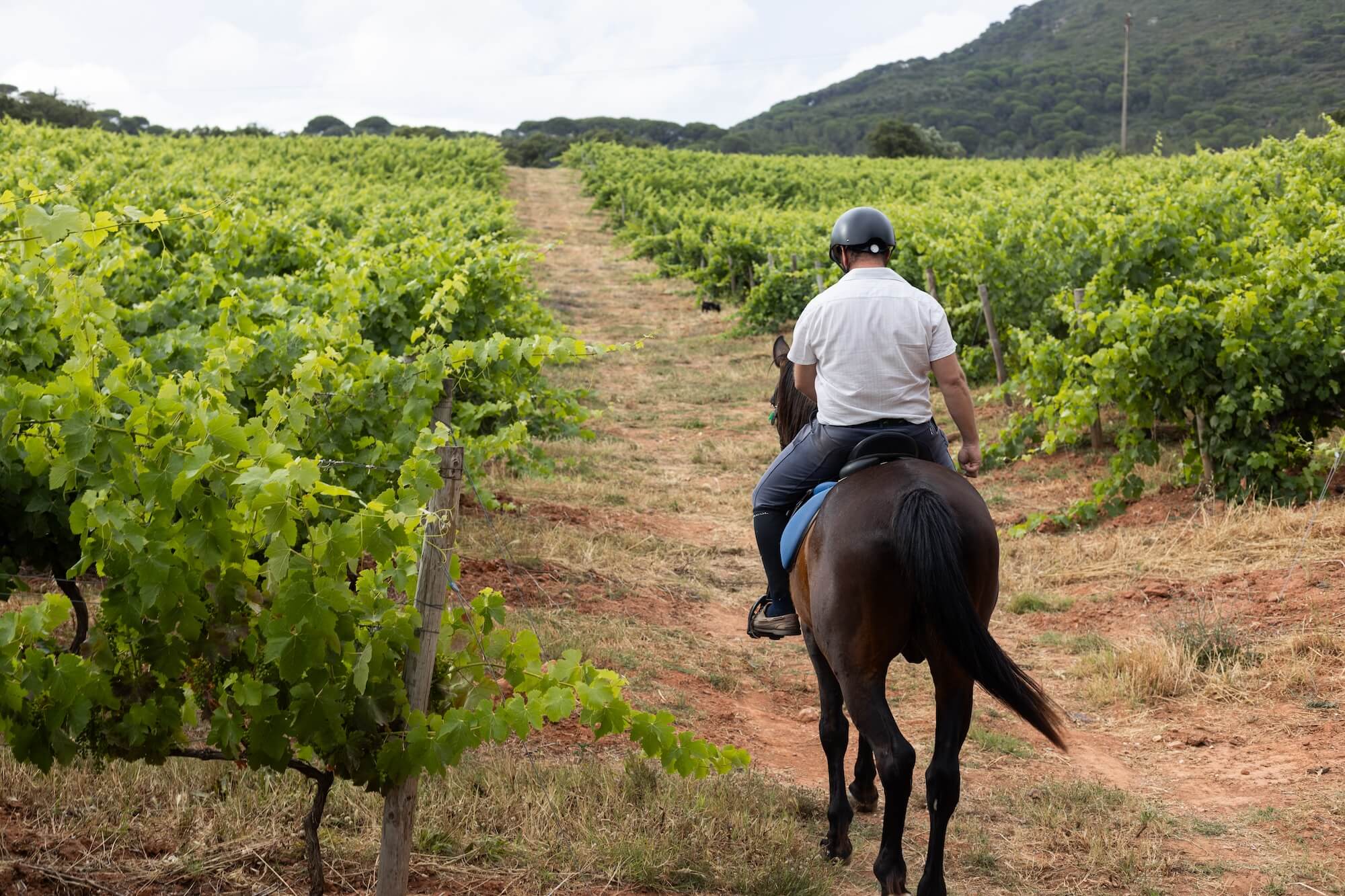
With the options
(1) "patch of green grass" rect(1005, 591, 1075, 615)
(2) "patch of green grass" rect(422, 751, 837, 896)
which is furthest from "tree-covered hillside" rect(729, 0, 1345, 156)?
(2) "patch of green grass" rect(422, 751, 837, 896)

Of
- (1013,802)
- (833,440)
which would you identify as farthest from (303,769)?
(1013,802)

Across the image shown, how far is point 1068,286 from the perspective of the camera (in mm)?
12406

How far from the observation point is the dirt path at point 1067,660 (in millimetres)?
4574

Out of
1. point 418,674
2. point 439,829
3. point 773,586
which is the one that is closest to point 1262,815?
point 773,586

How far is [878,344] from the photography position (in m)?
4.42

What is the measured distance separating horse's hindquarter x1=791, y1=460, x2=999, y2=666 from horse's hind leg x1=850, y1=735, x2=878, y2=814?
37.7 inches

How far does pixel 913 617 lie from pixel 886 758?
0.49 m

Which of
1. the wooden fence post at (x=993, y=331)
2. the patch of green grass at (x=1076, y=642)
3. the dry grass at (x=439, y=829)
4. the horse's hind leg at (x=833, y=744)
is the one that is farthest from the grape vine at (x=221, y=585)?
the wooden fence post at (x=993, y=331)

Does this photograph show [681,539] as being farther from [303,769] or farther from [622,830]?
[303,769]

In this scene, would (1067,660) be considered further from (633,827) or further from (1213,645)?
(633,827)

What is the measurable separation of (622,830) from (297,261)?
8.41 m

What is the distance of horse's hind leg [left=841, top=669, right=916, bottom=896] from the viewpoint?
3809 mm

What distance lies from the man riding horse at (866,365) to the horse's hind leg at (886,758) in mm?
1017

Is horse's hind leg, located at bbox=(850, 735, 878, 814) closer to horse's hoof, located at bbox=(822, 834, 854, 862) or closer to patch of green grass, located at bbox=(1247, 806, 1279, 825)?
horse's hoof, located at bbox=(822, 834, 854, 862)
